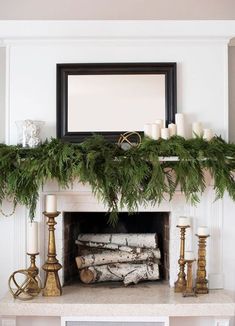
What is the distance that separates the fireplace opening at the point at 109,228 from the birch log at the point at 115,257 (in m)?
0.12

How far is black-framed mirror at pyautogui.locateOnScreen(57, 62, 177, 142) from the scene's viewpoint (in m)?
3.15

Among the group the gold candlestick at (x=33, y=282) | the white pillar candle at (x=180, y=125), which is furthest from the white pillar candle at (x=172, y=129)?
the gold candlestick at (x=33, y=282)

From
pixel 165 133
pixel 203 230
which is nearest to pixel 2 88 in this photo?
pixel 165 133

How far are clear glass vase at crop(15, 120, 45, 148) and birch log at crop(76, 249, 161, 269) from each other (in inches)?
34.7

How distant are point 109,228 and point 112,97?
1.02 meters

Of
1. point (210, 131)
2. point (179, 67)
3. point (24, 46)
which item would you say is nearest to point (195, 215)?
point (210, 131)

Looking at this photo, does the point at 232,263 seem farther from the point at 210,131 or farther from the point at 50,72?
the point at 50,72

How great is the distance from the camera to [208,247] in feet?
10.3

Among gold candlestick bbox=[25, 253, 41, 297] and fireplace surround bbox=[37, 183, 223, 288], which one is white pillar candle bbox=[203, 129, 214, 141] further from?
gold candlestick bbox=[25, 253, 41, 297]

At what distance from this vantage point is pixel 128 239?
336 centimetres

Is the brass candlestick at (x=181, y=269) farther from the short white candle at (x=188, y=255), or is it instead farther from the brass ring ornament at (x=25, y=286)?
the brass ring ornament at (x=25, y=286)
